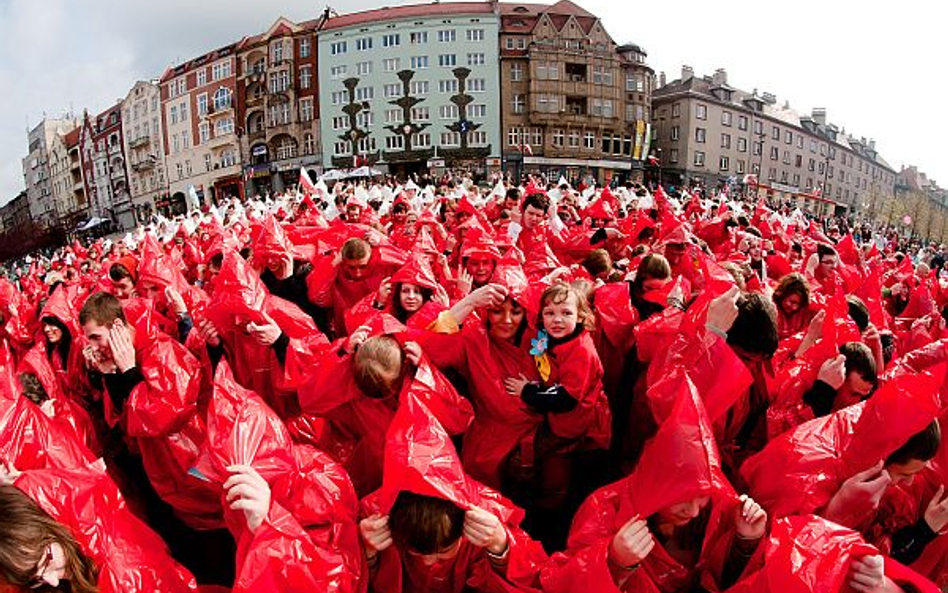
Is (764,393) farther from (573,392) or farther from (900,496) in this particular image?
(573,392)

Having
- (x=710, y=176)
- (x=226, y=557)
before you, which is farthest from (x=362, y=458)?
(x=710, y=176)

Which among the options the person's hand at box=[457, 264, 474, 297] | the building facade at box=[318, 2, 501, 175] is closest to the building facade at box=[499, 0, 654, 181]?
the building facade at box=[318, 2, 501, 175]

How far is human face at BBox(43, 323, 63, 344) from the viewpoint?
5062 millimetres

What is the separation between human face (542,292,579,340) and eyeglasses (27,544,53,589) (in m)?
2.65

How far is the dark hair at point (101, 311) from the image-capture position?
3.43m

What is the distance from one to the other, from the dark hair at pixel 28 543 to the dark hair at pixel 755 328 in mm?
3351

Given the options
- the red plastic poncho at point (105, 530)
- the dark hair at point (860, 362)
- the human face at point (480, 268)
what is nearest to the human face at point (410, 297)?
the human face at point (480, 268)

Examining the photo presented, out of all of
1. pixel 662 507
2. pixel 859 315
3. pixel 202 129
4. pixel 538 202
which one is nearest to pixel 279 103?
pixel 202 129

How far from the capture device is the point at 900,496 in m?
2.65

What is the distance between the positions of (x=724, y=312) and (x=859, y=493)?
109 centimetres

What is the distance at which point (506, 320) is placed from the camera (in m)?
3.79

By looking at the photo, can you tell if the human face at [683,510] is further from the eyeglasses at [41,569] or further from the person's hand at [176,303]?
the person's hand at [176,303]

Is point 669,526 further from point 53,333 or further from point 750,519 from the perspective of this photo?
point 53,333

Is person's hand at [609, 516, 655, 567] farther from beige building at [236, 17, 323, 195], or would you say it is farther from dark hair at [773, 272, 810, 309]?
beige building at [236, 17, 323, 195]
